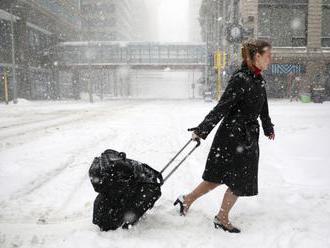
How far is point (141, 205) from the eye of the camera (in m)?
3.87

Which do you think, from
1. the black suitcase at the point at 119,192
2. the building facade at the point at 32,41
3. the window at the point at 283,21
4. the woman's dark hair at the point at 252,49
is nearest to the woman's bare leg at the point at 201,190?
the black suitcase at the point at 119,192

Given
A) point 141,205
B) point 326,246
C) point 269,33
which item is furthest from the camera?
point 269,33

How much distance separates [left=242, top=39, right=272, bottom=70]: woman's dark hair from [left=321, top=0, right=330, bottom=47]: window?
32.4 m

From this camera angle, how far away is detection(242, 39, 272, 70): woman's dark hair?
383 cm

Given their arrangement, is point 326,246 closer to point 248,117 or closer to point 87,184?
point 248,117

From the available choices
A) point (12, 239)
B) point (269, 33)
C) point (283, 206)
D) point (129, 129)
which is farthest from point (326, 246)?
point (269, 33)

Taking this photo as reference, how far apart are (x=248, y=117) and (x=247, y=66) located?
1.65 feet

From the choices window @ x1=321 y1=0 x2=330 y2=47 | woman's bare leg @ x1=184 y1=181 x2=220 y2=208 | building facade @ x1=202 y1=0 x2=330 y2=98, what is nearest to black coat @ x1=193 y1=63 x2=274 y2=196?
woman's bare leg @ x1=184 y1=181 x2=220 y2=208

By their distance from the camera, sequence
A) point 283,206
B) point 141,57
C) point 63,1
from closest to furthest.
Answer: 1. point 283,206
2. point 141,57
3. point 63,1

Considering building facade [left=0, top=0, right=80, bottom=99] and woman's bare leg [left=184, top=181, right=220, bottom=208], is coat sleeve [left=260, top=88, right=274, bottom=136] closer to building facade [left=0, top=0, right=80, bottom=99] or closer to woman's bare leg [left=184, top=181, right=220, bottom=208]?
woman's bare leg [left=184, top=181, right=220, bottom=208]

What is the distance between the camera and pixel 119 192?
3.76 metres

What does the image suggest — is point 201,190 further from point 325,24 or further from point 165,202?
point 325,24

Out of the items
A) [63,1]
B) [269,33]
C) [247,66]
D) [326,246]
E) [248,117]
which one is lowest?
[326,246]

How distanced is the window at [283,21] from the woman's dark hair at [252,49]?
30.6 metres
